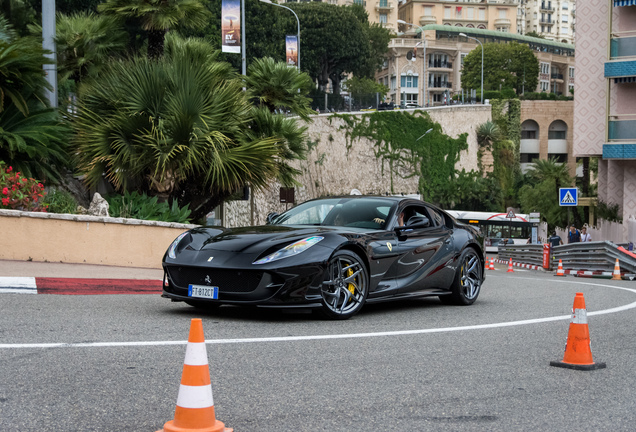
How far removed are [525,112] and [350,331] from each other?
90.7 meters

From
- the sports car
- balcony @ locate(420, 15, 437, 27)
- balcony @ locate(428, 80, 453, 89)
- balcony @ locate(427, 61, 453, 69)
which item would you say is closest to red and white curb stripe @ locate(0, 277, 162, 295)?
the sports car

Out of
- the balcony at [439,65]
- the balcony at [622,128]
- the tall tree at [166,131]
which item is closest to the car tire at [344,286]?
the tall tree at [166,131]

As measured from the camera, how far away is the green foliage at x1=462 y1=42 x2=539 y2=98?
119375mm

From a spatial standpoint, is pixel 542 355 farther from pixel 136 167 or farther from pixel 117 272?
pixel 136 167

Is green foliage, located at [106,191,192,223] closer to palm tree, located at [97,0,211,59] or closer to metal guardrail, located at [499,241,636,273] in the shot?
palm tree, located at [97,0,211,59]

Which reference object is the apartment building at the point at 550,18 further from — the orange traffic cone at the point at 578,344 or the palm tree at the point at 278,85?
the orange traffic cone at the point at 578,344

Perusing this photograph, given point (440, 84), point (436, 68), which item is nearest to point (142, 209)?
point (436, 68)

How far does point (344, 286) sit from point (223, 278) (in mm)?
1293

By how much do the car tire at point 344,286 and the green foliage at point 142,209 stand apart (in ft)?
25.5

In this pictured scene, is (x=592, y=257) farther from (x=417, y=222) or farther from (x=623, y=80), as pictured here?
(x=417, y=222)

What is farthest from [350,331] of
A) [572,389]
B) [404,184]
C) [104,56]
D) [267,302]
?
[404,184]

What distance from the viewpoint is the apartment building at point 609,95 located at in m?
36.8

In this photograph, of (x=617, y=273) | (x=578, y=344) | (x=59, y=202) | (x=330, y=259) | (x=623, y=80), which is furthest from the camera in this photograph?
(x=623, y=80)

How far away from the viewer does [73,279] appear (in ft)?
37.3
